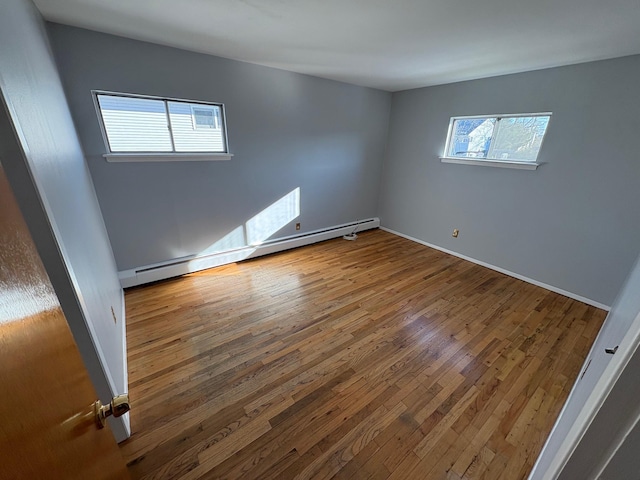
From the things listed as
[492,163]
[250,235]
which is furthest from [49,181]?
[492,163]

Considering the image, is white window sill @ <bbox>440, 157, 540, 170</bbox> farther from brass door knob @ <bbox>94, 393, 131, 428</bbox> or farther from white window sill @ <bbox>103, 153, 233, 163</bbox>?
brass door knob @ <bbox>94, 393, 131, 428</bbox>

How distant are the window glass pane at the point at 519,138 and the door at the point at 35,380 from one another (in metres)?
3.82

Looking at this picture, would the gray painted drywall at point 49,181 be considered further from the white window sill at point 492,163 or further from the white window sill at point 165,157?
the white window sill at point 492,163

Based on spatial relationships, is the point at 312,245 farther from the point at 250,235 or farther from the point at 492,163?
the point at 492,163

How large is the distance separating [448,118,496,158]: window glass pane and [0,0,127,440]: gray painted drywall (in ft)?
12.9

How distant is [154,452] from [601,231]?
3.94 m

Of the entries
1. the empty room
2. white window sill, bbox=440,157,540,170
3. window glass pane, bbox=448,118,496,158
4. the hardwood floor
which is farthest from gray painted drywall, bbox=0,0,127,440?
window glass pane, bbox=448,118,496,158

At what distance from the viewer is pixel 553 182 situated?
268 centimetres

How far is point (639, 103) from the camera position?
7.02 ft

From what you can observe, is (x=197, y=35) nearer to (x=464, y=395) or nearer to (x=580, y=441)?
(x=580, y=441)

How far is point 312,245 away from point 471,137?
8.50 feet

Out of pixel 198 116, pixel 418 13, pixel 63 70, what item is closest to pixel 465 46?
pixel 418 13

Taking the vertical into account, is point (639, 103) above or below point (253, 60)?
below

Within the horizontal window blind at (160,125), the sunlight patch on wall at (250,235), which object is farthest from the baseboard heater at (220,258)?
the horizontal window blind at (160,125)
